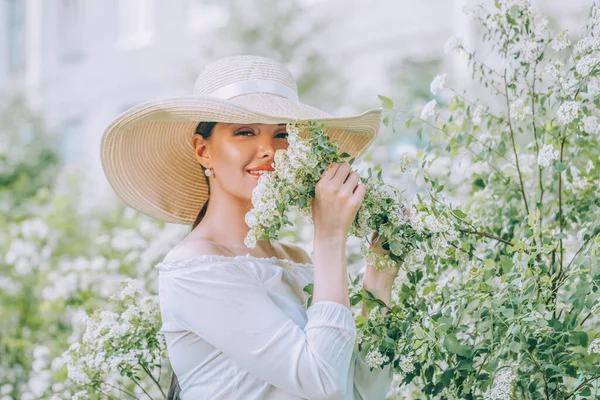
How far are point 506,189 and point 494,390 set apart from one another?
81 centimetres

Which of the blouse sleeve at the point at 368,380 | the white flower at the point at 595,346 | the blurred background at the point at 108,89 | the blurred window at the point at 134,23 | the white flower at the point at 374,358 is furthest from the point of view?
the blurred window at the point at 134,23

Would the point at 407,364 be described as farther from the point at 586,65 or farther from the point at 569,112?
the point at 586,65

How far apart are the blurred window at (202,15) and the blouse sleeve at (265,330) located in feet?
36.9

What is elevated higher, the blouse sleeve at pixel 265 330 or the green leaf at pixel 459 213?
the green leaf at pixel 459 213

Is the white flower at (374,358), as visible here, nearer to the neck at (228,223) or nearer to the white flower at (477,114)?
the neck at (228,223)

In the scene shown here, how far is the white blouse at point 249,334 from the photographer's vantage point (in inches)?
77.0

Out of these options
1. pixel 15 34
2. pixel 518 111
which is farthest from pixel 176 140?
pixel 15 34

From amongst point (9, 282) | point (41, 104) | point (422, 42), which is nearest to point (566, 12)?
point (422, 42)

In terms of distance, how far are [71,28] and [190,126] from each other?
14909 millimetres

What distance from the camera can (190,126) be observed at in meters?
2.47

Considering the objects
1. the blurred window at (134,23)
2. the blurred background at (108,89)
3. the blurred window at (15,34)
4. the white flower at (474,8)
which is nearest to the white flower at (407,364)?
the blurred background at (108,89)

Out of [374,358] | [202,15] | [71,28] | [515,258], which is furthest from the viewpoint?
[71,28]

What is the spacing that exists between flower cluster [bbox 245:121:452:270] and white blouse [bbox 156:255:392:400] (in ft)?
0.48

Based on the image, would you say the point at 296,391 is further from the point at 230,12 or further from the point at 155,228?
the point at 230,12
